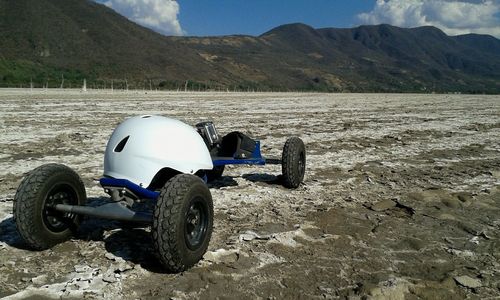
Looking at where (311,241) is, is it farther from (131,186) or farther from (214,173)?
(214,173)

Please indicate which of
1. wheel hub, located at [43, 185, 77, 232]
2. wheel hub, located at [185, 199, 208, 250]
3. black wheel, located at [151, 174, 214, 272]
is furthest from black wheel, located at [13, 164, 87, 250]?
wheel hub, located at [185, 199, 208, 250]

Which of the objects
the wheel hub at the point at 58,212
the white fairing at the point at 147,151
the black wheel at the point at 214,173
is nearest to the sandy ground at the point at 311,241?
the black wheel at the point at 214,173

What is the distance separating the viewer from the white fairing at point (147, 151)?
4758 mm

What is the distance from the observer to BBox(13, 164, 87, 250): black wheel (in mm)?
4309

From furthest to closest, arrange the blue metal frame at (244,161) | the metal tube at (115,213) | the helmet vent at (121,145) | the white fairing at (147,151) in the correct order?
the blue metal frame at (244,161)
the helmet vent at (121,145)
the white fairing at (147,151)
the metal tube at (115,213)

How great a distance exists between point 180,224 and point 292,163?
11.7ft

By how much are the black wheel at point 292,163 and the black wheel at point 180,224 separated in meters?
2.93

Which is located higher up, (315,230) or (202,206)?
(202,206)

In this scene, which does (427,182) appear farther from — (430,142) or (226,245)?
(430,142)

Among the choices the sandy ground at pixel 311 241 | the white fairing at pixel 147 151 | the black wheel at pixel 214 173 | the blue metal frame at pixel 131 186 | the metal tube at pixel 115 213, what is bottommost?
the sandy ground at pixel 311 241

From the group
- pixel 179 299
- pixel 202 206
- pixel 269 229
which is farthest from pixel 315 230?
pixel 179 299

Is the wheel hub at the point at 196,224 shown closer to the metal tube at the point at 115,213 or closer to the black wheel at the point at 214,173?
the metal tube at the point at 115,213

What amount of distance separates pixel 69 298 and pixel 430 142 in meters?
11.9

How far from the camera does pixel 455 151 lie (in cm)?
1148
